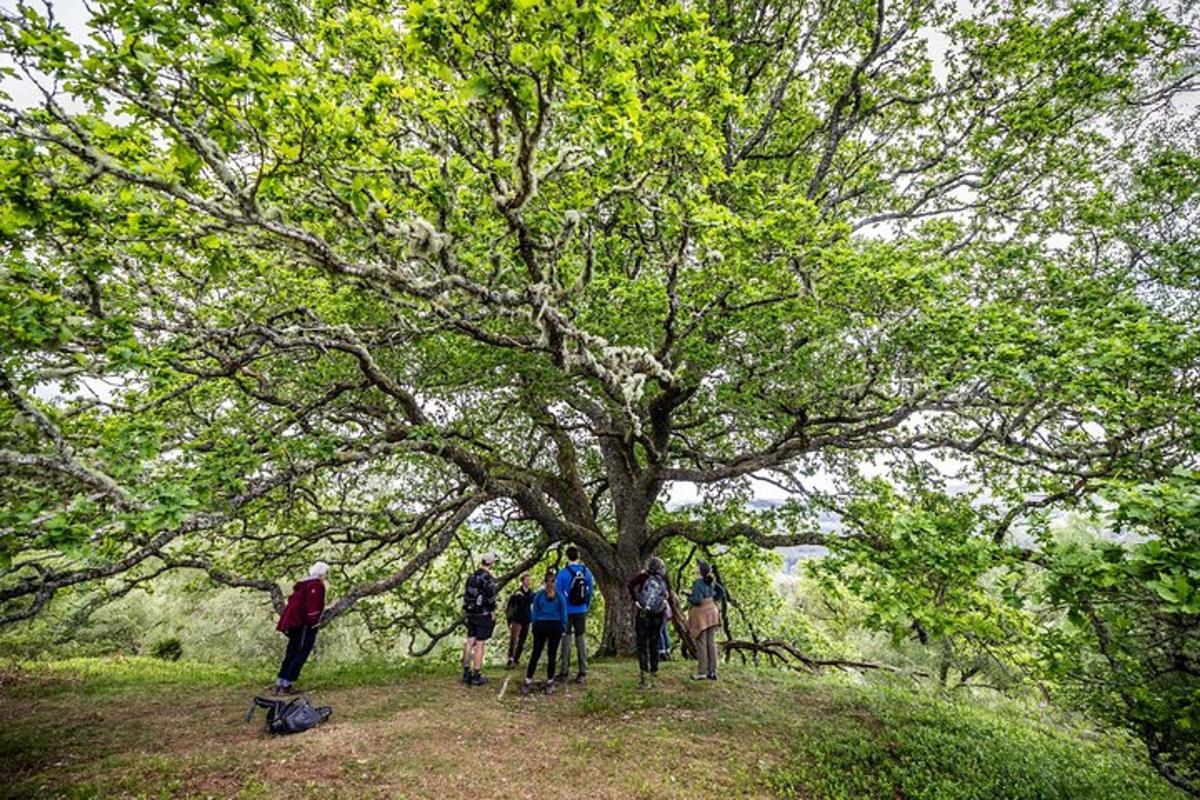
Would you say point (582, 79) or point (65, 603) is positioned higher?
point (582, 79)

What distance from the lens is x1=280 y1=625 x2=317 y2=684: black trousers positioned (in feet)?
30.7

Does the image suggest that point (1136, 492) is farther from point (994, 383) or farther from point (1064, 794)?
point (1064, 794)

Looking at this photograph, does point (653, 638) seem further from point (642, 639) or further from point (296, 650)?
point (296, 650)

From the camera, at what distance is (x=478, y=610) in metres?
9.98

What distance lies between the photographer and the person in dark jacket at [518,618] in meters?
11.9

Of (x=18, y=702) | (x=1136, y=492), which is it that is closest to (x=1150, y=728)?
(x=1136, y=492)

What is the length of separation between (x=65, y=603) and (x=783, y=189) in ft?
82.6

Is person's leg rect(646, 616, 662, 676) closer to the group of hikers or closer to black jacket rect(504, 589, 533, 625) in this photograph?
the group of hikers

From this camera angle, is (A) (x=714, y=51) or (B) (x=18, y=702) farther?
(B) (x=18, y=702)

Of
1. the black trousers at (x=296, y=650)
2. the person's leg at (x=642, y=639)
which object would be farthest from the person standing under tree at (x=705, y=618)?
the black trousers at (x=296, y=650)

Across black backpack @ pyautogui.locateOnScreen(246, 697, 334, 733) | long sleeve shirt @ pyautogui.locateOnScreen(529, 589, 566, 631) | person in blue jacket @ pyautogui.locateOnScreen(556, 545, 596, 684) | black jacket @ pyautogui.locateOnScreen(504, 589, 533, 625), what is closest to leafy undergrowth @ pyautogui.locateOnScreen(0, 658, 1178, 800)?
black backpack @ pyautogui.locateOnScreen(246, 697, 334, 733)

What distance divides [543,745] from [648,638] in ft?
10.2

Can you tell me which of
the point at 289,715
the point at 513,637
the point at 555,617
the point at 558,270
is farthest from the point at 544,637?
the point at 558,270

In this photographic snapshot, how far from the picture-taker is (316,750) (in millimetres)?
6910
